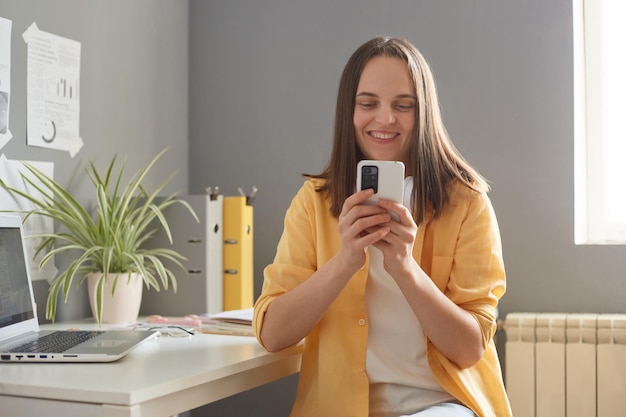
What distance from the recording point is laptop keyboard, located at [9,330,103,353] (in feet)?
5.25

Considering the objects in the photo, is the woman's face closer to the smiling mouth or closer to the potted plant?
the smiling mouth

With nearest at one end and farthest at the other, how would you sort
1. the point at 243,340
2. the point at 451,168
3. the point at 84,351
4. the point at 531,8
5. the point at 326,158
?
the point at 84,351, the point at 451,168, the point at 243,340, the point at 531,8, the point at 326,158

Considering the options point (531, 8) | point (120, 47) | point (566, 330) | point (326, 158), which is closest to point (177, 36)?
point (120, 47)

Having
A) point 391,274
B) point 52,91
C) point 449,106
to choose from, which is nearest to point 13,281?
point 52,91

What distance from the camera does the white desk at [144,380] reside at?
51.6 inches

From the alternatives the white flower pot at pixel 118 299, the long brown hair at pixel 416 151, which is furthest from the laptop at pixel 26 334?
the long brown hair at pixel 416 151

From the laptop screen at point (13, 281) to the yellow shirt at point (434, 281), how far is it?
1.82 ft

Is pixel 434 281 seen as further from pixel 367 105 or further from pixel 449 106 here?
pixel 449 106

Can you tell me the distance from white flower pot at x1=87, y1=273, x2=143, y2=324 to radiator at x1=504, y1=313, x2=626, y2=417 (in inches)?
42.1

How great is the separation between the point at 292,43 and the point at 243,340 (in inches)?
48.1

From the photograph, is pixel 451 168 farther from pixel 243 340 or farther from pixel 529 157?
pixel 529 157

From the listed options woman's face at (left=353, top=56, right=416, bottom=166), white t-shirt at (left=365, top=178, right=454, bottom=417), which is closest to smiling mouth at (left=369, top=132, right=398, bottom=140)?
woman's face at (left=353, top=56, right=416, bottom=166)

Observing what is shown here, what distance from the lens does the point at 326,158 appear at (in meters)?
2.66

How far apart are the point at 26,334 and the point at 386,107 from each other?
0.95 m
